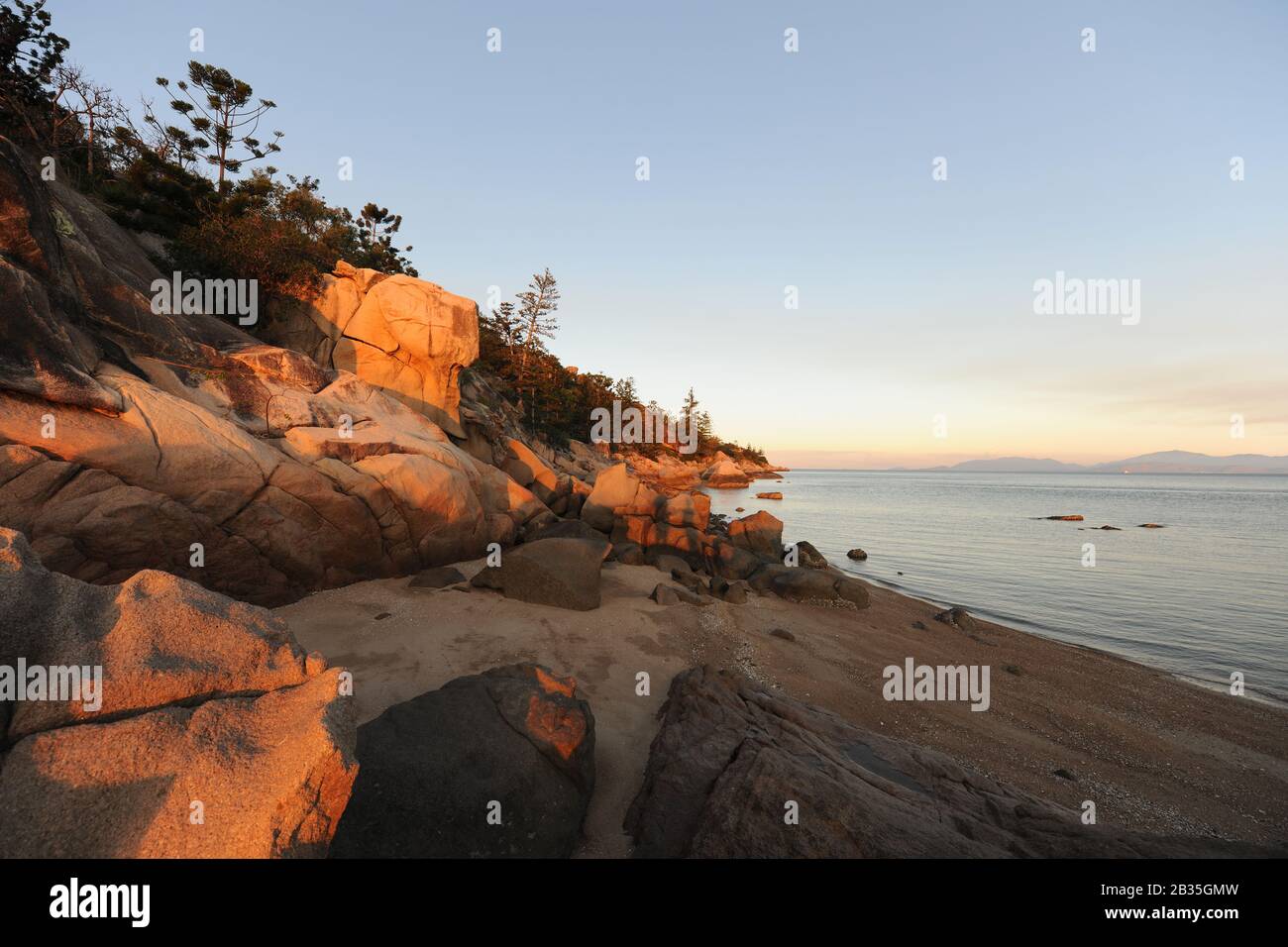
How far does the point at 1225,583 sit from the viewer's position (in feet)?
70.6

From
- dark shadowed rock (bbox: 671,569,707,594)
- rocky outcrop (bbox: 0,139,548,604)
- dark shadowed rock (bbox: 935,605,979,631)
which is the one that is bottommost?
dark shadowed rock (bbox: 935,605,979,631)

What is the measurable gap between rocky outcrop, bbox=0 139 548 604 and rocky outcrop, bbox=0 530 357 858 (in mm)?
5671

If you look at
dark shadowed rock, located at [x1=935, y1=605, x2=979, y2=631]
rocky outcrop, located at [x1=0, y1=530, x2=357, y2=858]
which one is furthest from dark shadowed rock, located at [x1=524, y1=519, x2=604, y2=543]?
rocky outcrop, located at [x1=0, y1=530, x2=357, y2=858]

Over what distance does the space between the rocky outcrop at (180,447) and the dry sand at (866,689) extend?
A: 1.53 m

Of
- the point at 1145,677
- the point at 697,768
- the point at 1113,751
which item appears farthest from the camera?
the point at 1145,677

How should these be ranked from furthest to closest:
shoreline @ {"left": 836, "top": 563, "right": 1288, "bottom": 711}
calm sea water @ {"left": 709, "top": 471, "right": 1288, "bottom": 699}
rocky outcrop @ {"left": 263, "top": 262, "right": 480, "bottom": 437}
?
rocky outcrop @ {"left": 263, "top": 262, "right": 480, "bottom": 437}, calm sea water @ {"left": 709, "top": 471, "right": 1288, "bottom": 699}, shoreline @ {"left": 836, "top": 563, "right": 1288, "bottom": 711}

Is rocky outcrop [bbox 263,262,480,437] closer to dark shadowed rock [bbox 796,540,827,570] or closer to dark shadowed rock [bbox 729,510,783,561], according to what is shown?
dark shadowed rock [bbox 729,510,783,561]

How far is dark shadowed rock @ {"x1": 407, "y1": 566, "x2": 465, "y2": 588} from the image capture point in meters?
12.4

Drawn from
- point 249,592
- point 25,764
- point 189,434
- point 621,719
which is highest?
point 189,434

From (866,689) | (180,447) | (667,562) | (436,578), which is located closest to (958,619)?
(866,689)

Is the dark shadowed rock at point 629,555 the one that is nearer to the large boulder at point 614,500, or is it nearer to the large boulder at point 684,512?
the large boulder at point 614,500
